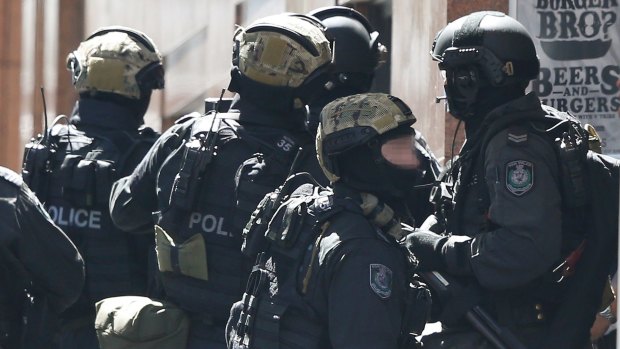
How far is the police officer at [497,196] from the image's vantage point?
4.72 meters

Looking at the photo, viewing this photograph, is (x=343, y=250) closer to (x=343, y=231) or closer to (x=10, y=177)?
(x=343, y=231)

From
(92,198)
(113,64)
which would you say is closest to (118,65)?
(113,64)

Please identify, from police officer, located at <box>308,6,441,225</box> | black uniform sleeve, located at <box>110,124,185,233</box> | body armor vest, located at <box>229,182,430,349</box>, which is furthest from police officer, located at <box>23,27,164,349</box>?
body armor vest, located at <box>229,182,430,349</box>

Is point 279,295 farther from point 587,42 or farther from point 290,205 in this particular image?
point 587,42

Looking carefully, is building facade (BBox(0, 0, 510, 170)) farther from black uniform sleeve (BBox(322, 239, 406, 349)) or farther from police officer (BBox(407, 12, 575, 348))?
black uniform sleeve (BBox(322, 239, 406, 349))

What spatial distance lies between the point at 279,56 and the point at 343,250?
125 centimetres

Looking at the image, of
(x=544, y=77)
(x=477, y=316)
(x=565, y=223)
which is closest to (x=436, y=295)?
(x=477, y=316)

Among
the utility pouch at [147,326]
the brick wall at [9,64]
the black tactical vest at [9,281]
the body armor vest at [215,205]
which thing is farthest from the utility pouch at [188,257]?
the brick wall at [9,64]

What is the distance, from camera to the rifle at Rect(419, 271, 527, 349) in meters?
4.78

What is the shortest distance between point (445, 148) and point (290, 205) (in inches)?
113

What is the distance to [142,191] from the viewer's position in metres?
5.29

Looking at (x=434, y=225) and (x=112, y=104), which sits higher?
(x=112, y=104)

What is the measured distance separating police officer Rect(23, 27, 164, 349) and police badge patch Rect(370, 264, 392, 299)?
7.73ft

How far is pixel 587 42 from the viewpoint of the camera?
6586 mm
